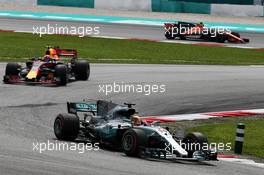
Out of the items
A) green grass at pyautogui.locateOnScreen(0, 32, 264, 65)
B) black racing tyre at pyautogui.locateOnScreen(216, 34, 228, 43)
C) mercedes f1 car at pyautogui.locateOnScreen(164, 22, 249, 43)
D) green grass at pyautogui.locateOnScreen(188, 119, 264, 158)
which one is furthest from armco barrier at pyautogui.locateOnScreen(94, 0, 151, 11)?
green grass at pyautogui.locateOnScreen(188, 119, 264, 158)

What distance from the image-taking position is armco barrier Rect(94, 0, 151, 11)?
59750 mm

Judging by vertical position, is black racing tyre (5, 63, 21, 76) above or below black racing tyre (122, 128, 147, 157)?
above

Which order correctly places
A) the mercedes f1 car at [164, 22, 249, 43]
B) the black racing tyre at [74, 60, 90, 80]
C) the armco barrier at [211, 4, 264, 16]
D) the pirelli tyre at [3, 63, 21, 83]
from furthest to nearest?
the armco barrier at [211, 4, 264, 16] → the mercedes f1 car at [164, 22, 249, 43] → the black racing tyre at [74, 60, 90, 80] → the pirelli tyre at [3, 63, 21, 83]

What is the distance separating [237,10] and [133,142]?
4696 centimetres

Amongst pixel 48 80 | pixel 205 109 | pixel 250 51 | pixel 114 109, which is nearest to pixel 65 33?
pixel 250 51

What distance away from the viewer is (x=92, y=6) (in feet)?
196

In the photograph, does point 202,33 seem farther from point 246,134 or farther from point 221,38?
point 246,134

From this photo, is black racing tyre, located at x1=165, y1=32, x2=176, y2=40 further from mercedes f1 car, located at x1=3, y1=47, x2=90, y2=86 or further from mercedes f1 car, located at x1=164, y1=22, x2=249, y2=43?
mercedes f1 car, located at x1=3, y1=47, x2=90, y2=86

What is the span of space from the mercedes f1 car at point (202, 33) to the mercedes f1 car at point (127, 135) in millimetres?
28775

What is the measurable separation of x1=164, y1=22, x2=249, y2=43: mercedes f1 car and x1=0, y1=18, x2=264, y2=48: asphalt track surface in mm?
460

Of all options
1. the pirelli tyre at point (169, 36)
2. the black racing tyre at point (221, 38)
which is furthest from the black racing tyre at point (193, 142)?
the pirelli tyre at point (169, 36)

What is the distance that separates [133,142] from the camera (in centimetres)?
1313

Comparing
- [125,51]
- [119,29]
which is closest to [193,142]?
[125,51]

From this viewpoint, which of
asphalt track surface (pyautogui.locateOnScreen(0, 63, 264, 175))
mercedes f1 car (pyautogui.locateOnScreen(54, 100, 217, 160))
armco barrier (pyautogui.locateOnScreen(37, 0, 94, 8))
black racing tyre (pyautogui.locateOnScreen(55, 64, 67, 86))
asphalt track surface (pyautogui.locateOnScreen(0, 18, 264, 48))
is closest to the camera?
asphalt track surface (pyautogui.locateOnScreen(0, 63, 264, 175))
